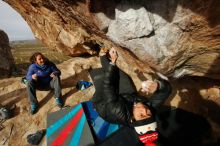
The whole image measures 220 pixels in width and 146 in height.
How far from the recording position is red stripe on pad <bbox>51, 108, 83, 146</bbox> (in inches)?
255

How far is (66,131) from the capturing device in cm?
663

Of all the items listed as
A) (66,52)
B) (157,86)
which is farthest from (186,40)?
(66,52)

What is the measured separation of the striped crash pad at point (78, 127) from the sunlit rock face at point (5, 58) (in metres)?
12.7

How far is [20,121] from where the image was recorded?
8227 millimetres

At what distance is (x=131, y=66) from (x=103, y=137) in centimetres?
346

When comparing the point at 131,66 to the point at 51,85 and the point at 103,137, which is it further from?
the point at 103,137

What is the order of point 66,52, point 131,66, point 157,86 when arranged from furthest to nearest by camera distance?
1. point 66,52
2. point 131,66
3. point 157,86

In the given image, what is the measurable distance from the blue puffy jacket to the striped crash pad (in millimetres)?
1712

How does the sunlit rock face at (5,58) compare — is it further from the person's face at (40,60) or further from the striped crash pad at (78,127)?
the striped crash pad at (78,127)

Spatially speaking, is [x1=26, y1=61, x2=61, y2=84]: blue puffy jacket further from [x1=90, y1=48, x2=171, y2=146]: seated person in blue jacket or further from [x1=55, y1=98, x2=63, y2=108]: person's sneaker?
Answer: [x1=90, y1=48, x2=171, y2=146]: seated person in blue jacket

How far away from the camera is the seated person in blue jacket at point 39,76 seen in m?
8.25

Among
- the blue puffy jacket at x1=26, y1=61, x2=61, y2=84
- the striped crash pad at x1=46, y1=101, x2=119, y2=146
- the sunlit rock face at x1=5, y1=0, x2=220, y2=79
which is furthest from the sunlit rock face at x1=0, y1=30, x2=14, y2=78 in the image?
the sunlit rock face at x1=5, y1=0, x2=220, y2=79

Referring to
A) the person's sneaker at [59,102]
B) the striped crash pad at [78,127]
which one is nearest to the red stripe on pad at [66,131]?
the striped crash pad at [78,127]

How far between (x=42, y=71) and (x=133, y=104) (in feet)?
15.3
